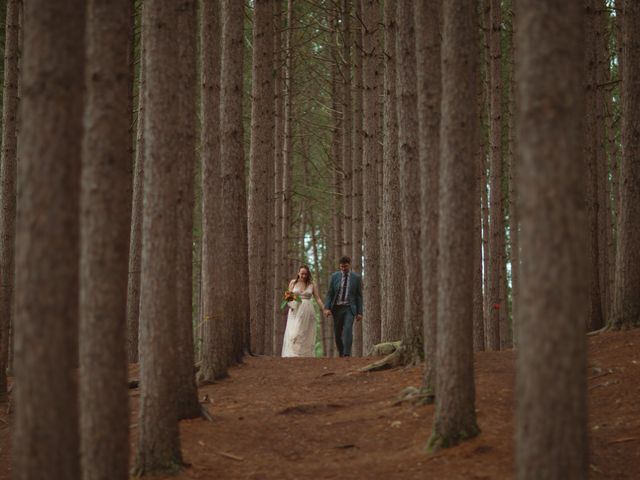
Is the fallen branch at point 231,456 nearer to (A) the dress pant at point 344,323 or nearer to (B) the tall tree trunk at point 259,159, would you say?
(B) the tall tree trunk at point 259,159

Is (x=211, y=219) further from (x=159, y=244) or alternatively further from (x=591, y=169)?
(x=591, y=169)

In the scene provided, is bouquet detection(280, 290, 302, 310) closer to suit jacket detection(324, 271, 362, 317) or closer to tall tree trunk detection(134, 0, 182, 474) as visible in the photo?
suit jacket detection(324, 271, 362, 317)

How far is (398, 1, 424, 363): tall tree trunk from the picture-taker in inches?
375

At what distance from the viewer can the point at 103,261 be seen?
5.04 m

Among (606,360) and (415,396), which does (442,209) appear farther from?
(606,360)

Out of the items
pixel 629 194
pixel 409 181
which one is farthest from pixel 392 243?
pixel 629 194

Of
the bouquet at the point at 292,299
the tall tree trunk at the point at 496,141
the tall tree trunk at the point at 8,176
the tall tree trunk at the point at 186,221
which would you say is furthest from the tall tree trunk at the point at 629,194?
the tall tree trunk at the point at 8,176

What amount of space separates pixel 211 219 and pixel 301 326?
4.59 m

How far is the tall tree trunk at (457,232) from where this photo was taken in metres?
6.46

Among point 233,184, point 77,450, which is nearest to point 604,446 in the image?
point 77,450

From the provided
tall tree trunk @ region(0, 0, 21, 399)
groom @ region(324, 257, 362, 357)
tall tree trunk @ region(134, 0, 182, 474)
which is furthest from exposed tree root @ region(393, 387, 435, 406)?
tall tree trunk @ region(0, 0, 21, 399)

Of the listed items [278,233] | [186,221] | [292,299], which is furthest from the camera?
[278,233]

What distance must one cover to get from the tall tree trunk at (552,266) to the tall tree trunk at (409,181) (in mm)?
5434

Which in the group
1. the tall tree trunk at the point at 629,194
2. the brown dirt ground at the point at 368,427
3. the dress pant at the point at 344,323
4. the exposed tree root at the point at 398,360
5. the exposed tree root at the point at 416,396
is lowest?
the brown dirt ground at the point at 368,427
